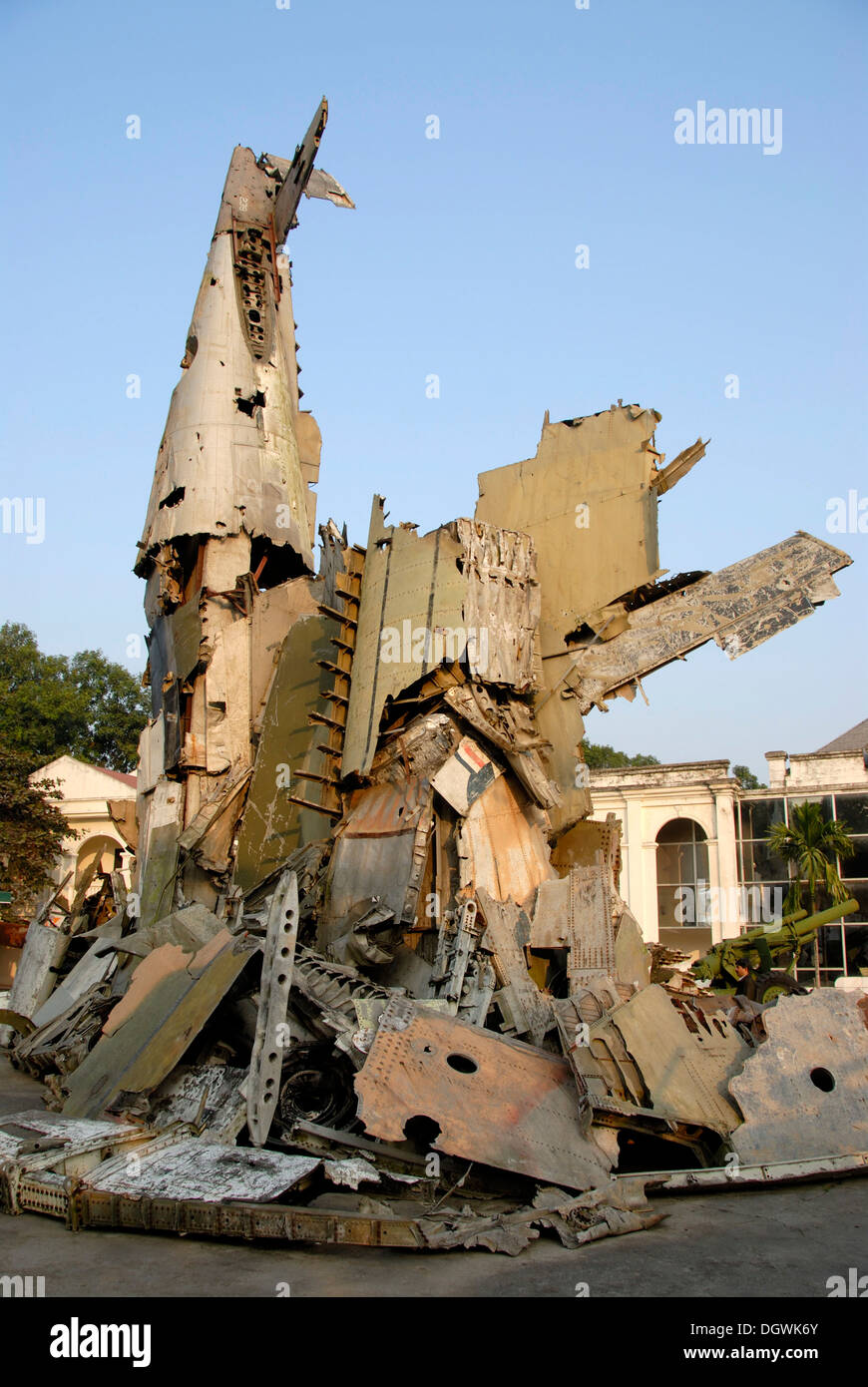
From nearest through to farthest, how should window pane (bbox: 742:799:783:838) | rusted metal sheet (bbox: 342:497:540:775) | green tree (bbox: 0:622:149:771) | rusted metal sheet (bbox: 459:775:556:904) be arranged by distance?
rusted metal sheet (bbox: 459:775:556:904) → rusted metal sheet (bbox: 342:497:540:775) → window pane (bbox: 742:799:783:838) → green tree (bbox: 0:622:149:771)

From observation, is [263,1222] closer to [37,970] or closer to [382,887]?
[382,887]

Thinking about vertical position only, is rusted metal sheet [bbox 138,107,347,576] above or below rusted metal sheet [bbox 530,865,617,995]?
above

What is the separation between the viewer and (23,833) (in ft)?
83.0

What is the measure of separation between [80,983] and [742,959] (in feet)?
37.6

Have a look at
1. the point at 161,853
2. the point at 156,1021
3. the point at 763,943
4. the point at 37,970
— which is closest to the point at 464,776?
the point at 156,1021

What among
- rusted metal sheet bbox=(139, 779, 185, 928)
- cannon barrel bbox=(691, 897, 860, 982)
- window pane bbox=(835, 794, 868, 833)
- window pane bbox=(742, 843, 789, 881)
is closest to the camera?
rusted metal sheet bbox=(139, 779, 185, 928)

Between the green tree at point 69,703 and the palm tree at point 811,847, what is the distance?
89.4 feet

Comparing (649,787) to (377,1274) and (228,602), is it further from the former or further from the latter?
(377,1274)

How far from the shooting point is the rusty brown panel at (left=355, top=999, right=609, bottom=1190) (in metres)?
6.98

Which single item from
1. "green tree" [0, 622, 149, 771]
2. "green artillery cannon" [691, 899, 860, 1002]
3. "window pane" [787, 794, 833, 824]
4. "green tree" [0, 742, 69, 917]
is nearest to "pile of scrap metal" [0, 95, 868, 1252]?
"green artillery cannon" [691, 899, 860, 1002]

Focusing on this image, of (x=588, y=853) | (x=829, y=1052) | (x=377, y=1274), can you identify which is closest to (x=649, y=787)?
(x=588, y=853)

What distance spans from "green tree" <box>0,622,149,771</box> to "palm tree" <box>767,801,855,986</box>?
2724 centimetres

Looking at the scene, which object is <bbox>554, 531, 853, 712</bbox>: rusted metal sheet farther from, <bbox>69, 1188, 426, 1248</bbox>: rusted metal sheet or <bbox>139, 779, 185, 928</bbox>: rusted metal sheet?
<bbox>69, 1188, 426, 1248</bbox>: rusted metal sheet

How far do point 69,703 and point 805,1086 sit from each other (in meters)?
40.1
